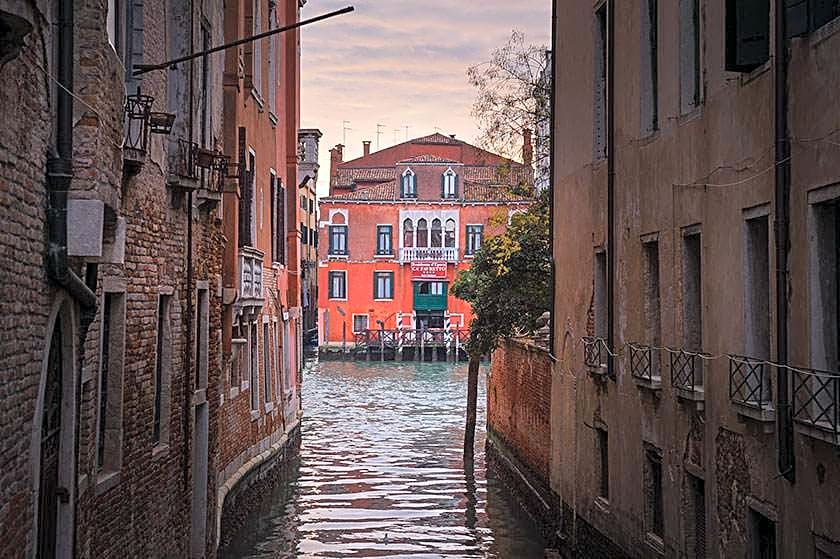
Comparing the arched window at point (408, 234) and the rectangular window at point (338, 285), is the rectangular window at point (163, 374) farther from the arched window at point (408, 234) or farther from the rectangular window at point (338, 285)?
the rectangular window at point (338, 285)

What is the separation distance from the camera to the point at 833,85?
7879 millimetres

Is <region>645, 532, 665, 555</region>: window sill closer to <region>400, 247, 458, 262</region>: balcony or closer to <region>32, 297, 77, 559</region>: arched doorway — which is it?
<region>32, 297, 77, 559</region>: arched doorway

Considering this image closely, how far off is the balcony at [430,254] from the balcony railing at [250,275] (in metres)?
52.9

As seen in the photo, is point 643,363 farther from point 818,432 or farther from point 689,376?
point 818,432

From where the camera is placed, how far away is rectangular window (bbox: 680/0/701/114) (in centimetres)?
1134

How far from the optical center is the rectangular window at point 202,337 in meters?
14.1

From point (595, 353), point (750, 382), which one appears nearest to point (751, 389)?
point (750, 382)

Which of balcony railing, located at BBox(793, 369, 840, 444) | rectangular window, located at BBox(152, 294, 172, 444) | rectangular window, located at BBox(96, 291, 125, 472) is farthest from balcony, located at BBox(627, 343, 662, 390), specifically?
rectangular window, located at BBox(96, 291, 125, 472)

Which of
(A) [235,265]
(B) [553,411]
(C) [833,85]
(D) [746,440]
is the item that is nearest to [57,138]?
(C) [833,85]

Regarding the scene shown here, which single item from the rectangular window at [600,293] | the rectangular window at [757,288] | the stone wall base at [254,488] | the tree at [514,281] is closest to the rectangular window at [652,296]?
the rectangular window at [600,293]

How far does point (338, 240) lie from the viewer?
72812 millimetres

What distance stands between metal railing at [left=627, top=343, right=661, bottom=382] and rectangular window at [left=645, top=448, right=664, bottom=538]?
2.17 feet

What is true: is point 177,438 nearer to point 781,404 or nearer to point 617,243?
point 617,243

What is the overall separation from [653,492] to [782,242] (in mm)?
4308
